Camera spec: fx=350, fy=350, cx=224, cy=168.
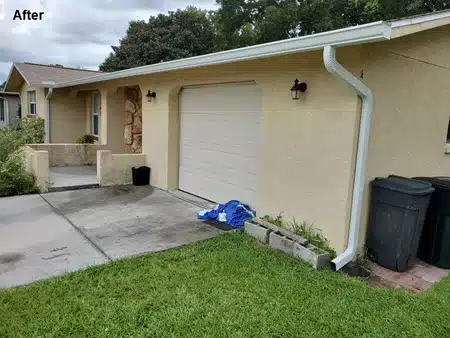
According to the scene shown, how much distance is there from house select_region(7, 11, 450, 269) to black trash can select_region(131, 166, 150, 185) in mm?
1715

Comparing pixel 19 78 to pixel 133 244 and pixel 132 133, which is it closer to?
pixel 132 133

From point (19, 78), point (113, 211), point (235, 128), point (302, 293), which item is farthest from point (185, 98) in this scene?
point (19, 78)

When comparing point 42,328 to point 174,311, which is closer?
point 42,328

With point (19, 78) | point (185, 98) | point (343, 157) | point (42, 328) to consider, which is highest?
point (19, 78)

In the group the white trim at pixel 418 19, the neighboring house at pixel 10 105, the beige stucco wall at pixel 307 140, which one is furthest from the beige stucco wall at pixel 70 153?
the neighboring house at pixel 10 105

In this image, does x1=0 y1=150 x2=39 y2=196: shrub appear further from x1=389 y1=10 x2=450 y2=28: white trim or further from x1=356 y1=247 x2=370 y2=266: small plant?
x1=389 y1=10 x2=450 y2=28: white trim

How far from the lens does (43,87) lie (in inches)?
471

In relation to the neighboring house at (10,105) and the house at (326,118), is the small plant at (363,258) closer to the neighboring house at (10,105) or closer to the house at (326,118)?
the house at (326,118)

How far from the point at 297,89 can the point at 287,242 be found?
2.03m

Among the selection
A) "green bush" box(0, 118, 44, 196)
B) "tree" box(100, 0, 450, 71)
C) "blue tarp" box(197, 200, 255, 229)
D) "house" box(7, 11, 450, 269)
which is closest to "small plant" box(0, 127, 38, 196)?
"green bush" box(0, 118, 44, 196)

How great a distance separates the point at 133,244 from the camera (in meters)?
4.67

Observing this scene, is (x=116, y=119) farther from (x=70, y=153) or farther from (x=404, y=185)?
(x=404, y=185)

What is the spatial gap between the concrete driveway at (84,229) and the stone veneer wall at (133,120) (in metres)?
3.44

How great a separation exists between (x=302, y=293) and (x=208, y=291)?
3.09 ft
